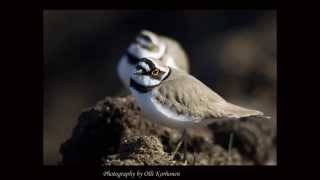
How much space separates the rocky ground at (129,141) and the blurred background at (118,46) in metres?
4.87

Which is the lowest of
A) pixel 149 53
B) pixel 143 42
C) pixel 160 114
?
pixel 160 114

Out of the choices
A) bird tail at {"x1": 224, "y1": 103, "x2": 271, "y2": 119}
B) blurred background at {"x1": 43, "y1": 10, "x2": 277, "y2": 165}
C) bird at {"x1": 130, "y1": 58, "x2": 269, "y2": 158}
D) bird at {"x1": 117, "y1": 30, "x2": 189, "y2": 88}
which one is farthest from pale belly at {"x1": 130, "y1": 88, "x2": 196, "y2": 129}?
blurred background at {"x1": 43, "y1": 10, "x2": 277, "y2": 165}

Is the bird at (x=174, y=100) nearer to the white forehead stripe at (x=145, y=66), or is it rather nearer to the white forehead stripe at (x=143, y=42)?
the white forehead stripe at (x=145, y=66)

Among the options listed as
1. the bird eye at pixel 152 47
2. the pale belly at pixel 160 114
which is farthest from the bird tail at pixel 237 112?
the bird eye at pixel 152 47

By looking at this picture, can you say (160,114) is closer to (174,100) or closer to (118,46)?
(174,100)

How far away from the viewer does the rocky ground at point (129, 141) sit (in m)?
6.95

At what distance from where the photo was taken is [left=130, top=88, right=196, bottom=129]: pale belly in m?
6.80

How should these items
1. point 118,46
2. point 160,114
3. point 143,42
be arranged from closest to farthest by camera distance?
point 160,114 → point 143,42 → point 118,46

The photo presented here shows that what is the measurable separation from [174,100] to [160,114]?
198mm

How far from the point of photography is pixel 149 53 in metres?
9.76

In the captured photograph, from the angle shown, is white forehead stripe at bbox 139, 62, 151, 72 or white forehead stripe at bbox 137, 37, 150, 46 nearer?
white forehead stripe at bbox 139, 62, 151, 72

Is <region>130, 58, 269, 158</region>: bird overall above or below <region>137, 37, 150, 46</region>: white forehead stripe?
below

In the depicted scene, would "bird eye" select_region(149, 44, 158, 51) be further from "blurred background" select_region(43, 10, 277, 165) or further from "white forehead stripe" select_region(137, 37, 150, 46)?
"blurred background" select_region(43, 10, 277, 165)

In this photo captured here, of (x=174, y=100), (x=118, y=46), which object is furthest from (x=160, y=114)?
(x=118, y=46)
